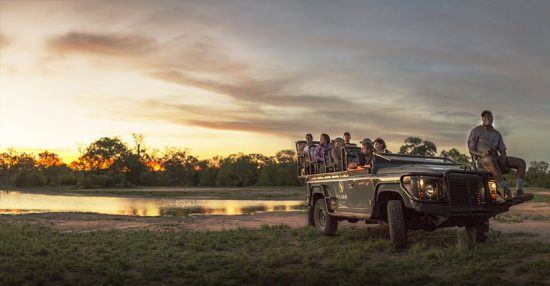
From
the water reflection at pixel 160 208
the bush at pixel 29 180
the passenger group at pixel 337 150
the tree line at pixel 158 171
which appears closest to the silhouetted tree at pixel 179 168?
the tree line at pixel 158 171

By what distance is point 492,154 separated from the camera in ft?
34.1

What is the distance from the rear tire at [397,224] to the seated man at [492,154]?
1.91 metres

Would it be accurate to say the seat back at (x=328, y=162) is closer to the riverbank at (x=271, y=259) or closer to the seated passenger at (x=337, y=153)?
the seated passenger at (x=337, y=153)

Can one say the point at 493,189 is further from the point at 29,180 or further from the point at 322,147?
the point at 29,180

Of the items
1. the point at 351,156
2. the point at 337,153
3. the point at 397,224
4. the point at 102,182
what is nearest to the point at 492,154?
→ the point at 397,224

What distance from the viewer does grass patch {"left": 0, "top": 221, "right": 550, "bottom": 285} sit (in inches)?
316

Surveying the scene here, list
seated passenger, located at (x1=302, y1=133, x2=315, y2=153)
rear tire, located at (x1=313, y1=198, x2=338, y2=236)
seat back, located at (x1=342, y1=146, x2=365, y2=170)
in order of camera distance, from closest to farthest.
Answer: seat back, located at (x1=342, y1=146, x2=365, y2=170)
rear tire, located at (x1=313, y1=198, x2=338, y2=236)
seated passenger, located at (x1=302, y1=133, x2=315, y2=153)

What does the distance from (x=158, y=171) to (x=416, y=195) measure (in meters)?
126

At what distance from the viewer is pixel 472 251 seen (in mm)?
9898

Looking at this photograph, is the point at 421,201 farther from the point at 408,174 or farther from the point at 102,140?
the point at 102,140

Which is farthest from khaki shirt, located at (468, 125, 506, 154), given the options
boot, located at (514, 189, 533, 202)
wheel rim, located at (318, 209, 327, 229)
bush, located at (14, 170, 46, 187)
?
bush, located at (14, 170, 46, 187)

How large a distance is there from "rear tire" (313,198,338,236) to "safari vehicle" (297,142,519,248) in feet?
1.45

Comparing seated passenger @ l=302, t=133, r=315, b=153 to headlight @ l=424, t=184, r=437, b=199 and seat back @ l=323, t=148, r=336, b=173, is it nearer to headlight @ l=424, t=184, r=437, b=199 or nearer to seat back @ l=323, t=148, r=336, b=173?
seat back @ l=323, t=148, r=336, b=173

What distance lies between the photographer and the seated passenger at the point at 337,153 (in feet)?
42.5
